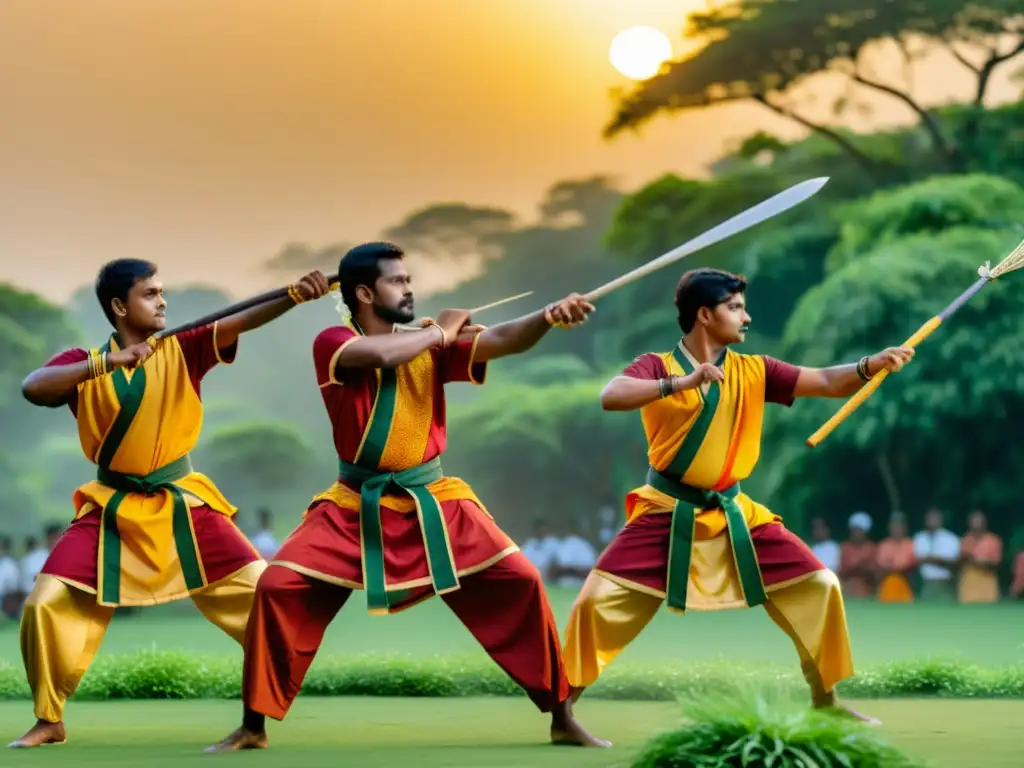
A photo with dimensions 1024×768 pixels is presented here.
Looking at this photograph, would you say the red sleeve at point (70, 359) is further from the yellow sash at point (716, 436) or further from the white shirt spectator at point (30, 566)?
the white shirt spectator at point (30, 566)

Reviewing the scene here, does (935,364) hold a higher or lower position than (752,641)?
higher

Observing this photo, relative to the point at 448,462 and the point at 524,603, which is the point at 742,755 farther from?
the point at 448,462

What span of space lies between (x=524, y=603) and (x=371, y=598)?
45 cm

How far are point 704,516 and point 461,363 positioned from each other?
3.14ft

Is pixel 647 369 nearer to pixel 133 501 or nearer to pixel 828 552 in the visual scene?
pixel 133 501

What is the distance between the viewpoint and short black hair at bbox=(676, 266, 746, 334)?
580 centimetres

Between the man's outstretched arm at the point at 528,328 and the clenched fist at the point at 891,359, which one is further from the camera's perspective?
the clenched fist at the point at 891,359

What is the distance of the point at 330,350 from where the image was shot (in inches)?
209

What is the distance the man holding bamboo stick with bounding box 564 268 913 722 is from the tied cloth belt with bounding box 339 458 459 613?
573 millimetres

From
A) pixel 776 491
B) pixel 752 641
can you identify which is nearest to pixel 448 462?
pixel 776 491

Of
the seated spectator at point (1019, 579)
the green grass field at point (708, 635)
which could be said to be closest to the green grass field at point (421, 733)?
the green grass field at point (708, 635)

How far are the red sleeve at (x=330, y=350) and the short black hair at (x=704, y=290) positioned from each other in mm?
1104

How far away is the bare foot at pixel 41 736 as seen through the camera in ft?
17.8

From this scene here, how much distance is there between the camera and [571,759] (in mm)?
4918
